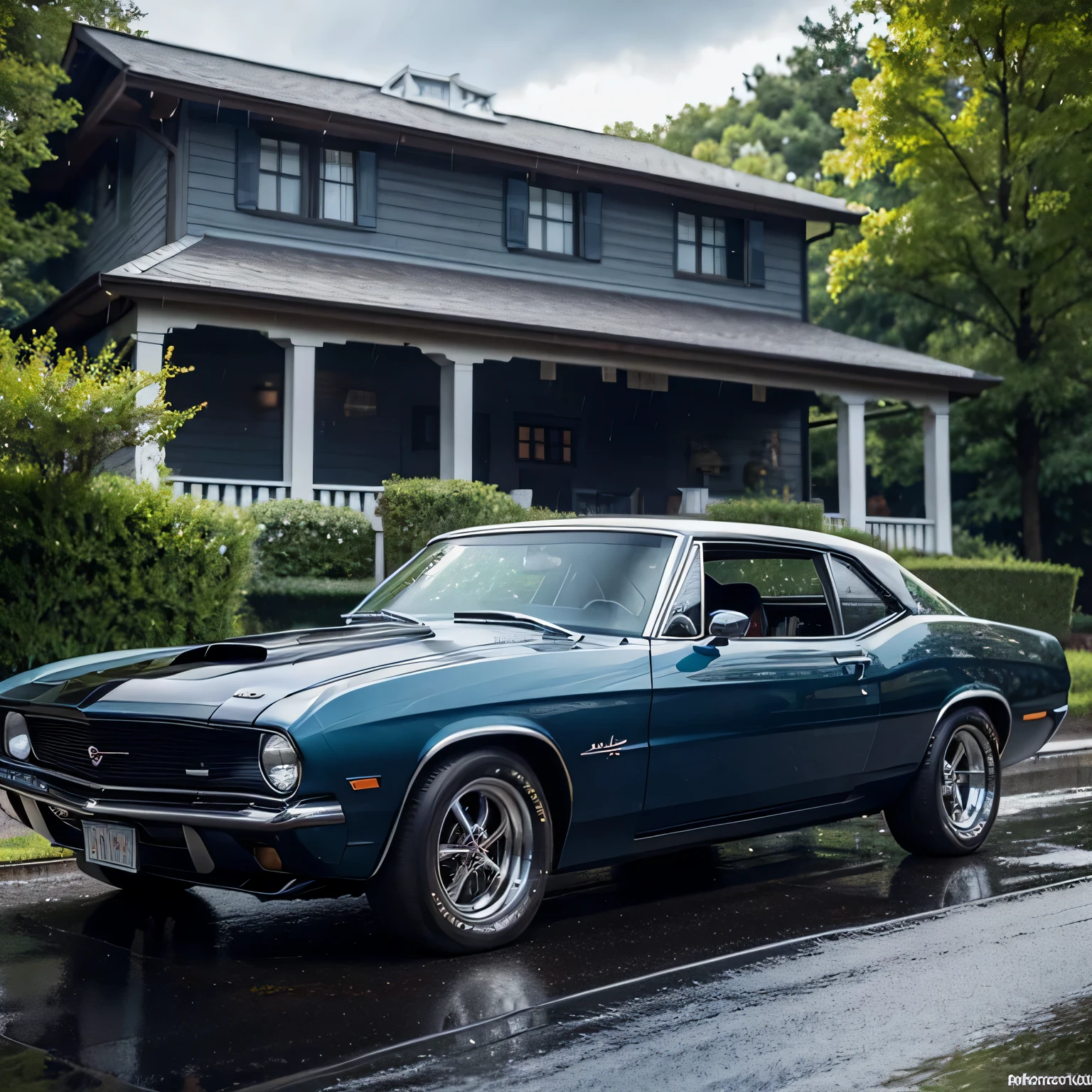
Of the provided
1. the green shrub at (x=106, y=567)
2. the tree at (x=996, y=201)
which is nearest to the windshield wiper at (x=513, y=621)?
the green shrub at (x=106, y=567)

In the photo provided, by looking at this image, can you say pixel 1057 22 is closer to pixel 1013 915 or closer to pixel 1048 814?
pixel 1048 814

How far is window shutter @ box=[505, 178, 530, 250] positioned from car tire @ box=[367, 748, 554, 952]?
1805 cm

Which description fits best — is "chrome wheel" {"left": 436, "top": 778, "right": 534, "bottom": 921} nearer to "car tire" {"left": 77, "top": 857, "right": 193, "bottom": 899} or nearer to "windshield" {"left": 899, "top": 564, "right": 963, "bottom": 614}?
"car tire" {"left": 77, "top": 857, "right": 193, "bottom": 899}

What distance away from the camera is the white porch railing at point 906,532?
21708 millimetres

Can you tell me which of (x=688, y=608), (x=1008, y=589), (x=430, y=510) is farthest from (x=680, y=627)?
(x=1008, y=589)

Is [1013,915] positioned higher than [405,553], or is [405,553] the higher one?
[405,553]

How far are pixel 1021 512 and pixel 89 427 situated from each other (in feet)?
72.6

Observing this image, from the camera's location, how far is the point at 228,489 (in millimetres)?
16594

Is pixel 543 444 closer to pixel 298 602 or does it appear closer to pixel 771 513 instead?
pixel 771 513

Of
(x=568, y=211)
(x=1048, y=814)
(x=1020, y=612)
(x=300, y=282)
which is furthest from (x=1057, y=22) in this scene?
(x=1048, y=814)

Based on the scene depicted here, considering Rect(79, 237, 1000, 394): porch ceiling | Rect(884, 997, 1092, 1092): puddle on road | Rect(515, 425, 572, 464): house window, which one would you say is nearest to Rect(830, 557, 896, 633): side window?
Rect(884, 997, 1092, 1092): puddle on road

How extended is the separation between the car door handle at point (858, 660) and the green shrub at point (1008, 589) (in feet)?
39.9

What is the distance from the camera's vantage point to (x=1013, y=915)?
5.44 metres

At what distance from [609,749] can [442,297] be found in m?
14.7
